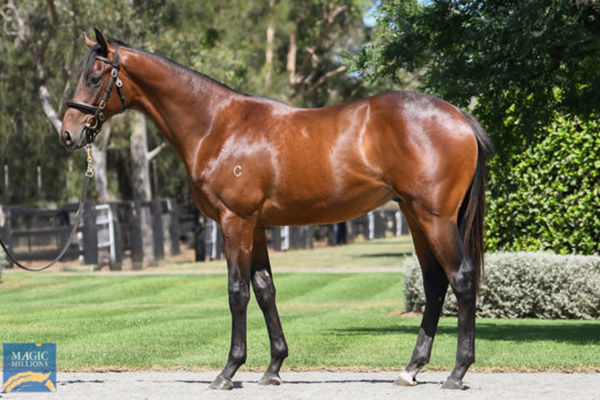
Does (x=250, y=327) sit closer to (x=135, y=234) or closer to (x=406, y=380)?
(x=406, y=380)

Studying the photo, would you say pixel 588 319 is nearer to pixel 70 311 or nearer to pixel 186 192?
pixel 70 311

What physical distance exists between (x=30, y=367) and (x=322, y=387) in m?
2.54

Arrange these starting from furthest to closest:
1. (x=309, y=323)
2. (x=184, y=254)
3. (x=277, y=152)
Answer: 1. (x=184, y=254)
2. (x=309, y=323)
3. (x=277, y=152)

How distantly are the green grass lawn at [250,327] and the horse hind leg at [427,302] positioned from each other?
1.29 m

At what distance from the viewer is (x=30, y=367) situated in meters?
8.45

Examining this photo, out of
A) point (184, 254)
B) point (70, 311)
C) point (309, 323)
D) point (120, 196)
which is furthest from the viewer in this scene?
point (120, 196)

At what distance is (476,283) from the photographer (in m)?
7.63

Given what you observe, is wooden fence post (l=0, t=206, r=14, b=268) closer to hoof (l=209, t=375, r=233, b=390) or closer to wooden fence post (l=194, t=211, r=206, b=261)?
wooden fence post (l=194, t=211, r=206, b=261)

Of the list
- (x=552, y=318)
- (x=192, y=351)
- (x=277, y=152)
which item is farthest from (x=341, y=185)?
(x=552, y=318)

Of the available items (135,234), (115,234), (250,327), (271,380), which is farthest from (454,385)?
(135,234)

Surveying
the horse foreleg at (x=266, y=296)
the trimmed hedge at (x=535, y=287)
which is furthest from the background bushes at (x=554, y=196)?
the horse foreleg at (x=266, y=296)

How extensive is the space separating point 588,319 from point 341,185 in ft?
23.9

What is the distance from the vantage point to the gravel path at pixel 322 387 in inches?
284

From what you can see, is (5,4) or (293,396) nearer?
(293,396)
